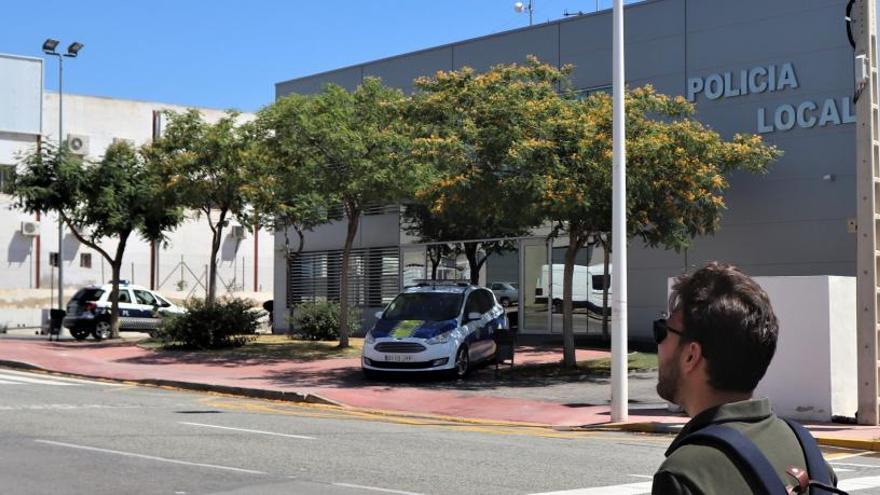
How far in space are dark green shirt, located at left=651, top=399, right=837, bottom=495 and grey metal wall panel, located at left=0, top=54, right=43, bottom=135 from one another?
5620 centimetres

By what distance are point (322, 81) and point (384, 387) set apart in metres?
19.3

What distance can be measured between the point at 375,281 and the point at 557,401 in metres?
17.3

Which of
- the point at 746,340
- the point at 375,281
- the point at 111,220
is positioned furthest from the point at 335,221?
the point at 746,340

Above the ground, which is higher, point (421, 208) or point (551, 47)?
point (551, 47)

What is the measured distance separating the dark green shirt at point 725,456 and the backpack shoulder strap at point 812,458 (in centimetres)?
1

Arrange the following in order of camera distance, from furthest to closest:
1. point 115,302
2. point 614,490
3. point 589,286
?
1. point 115,302
2. point 589,286
3. point 614,490

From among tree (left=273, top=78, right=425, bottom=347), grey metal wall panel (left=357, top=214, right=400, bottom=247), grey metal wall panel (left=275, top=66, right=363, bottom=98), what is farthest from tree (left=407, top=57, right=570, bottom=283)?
grey metal wall panel (left=275, top=66, right=363, bottom=98)

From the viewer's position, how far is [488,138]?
22.3 m

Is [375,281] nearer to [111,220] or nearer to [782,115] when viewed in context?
[111,220]

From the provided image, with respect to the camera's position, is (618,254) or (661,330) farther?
(618,254)

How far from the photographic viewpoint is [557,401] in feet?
65.5

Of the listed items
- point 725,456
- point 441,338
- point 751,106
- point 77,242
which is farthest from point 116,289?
point 725,456

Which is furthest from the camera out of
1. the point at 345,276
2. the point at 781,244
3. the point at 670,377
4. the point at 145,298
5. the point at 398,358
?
the point at 145,298

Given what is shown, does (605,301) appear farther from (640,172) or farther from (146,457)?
(146,457)
